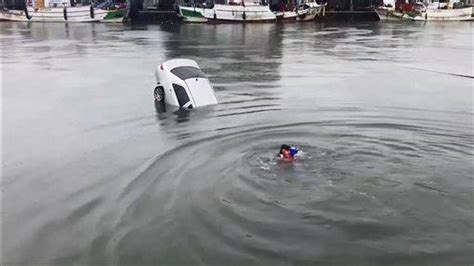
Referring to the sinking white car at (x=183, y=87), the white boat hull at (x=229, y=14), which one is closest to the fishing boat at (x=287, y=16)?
the white boat hull at (x=229, y=14)

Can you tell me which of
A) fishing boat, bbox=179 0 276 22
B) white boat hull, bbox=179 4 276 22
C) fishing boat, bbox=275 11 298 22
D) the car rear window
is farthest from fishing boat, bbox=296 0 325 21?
the car rear window

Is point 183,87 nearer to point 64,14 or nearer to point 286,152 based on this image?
point 286,152

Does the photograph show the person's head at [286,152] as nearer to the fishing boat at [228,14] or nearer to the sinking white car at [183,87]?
the sinking white car at [183,87]

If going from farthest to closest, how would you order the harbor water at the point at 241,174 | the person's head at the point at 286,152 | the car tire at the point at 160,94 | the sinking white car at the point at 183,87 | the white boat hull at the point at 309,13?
the white boat hull at the point at 309,13, the car tire at the point at 160,94, the sinking white car at the point at 183,87, the person's head at the point at 286,152, the harbor water at the point at 241,174

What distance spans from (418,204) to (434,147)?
120 inches

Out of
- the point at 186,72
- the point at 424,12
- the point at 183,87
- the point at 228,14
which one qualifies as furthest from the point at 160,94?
the point at 424,12

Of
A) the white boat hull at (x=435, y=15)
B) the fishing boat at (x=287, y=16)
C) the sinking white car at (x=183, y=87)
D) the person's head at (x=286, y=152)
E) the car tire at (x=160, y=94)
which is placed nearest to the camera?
the person's head at (x=286, y=152)

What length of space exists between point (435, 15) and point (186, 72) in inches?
1998

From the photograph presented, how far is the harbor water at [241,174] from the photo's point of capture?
6.24 meters

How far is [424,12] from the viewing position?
2223 inches

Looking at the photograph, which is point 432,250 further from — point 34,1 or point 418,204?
point 34,1

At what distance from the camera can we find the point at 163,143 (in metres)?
10.3

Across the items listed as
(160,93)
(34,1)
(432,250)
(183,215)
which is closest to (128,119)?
(160,93)

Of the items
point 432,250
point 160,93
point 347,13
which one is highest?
point 347,13
